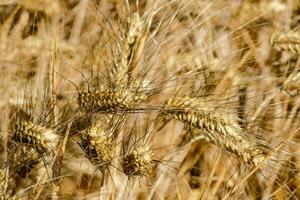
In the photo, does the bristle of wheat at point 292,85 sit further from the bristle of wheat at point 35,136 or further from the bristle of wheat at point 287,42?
the bristle of wheat at point 35,136

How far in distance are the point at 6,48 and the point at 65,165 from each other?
1.29 ft

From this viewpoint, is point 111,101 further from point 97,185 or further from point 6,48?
point 6,48

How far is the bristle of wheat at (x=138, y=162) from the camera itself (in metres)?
1.54

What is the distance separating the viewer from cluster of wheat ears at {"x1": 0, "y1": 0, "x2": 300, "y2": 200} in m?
1.53

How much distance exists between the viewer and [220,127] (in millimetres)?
1535

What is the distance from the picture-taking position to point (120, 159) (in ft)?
5.23

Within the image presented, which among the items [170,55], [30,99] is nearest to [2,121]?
[30,99]

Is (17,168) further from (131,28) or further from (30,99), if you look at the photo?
(131,28)

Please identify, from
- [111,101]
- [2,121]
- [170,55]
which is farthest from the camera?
[170,55]

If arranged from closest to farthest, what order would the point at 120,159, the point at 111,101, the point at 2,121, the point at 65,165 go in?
the point at 111,101 < the point at 120,159 < the point at 2,121 < the point at 65,165

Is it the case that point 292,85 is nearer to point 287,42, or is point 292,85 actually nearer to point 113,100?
point 287,42

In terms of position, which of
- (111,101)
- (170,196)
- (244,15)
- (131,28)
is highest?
(244,15)

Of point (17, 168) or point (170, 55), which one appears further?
point (170, 55)

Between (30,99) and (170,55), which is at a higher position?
(170,55)
